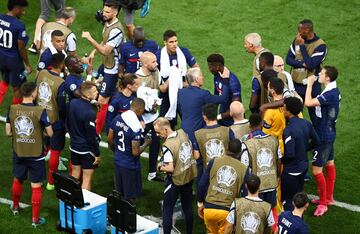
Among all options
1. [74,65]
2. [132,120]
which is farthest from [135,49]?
[132,120]

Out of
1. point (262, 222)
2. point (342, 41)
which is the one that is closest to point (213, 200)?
point (262, 222)

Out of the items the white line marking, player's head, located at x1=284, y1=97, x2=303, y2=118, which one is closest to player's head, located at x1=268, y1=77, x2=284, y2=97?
player's head, located at x1=284, y1=97, x2=303, y2=118

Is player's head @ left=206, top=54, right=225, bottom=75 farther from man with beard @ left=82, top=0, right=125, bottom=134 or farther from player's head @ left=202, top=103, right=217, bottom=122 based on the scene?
man with beard @ left=82, top=0, right=125, bottom=134

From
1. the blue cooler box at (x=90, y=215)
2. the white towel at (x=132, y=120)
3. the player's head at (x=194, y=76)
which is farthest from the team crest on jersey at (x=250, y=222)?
the player's head at (x=194, y=76)

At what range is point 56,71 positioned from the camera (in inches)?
535

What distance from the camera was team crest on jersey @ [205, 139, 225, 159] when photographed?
12094 mm

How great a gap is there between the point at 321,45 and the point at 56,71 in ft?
13.5

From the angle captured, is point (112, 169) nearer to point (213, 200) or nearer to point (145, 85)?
point (145, 85)

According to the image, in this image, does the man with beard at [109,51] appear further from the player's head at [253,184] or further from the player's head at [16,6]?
the player's head at [253,184]

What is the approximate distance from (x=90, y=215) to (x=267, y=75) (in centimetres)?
315

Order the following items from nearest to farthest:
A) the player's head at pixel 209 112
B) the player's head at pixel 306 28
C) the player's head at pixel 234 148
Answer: the player's head at pixel 234 148, the player's head at pixel 209 112, the player's head at pixel 306 28

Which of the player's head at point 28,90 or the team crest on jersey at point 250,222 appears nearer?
the team crest on jersey at point 250,222

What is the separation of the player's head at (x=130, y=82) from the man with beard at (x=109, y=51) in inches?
80.9

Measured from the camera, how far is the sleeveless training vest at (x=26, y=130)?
1255 centimetres
